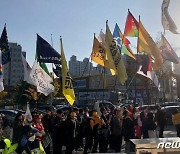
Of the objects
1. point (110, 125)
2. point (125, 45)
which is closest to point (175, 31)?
point (125, 45)

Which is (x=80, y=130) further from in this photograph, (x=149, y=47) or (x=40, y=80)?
(x=149, y=47)

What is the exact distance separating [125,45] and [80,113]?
5711 mm

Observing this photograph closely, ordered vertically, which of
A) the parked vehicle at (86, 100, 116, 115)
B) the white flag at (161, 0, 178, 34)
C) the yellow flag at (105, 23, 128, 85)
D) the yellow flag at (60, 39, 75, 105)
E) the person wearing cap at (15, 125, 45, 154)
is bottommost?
the person wearing cap at (15, 125, 45, 154)

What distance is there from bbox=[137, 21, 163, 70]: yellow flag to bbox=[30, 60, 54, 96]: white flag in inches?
192

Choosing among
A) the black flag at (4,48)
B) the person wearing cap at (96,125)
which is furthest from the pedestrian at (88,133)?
the black flag at (4,48)

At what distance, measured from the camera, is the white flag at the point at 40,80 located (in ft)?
41.3

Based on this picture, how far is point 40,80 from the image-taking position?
1277 cm

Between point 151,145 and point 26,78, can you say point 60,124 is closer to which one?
point 26,78

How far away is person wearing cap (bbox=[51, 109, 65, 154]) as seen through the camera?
1127 cm

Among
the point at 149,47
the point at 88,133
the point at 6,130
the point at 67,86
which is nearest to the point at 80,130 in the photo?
the point at 88,133

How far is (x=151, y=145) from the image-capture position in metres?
4.96

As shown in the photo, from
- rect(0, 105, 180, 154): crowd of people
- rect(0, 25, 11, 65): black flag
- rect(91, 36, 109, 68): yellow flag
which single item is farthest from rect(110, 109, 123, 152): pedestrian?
rect(0, 25, 11, 65): black flag

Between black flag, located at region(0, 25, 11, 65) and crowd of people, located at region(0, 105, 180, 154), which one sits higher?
black flag, located at region(0, 25, 11, 65)

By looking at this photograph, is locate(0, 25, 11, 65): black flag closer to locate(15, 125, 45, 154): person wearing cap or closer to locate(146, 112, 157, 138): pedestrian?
locate(15, 125, 45, 154): person wearing cap
